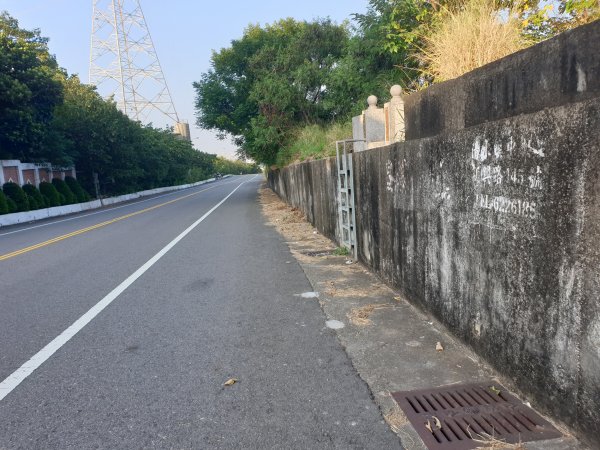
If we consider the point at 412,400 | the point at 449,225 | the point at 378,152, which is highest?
the point at 378,152

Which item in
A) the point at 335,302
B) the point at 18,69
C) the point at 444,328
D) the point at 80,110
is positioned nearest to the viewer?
the point at 444,328

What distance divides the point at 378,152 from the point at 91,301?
14.8 feet

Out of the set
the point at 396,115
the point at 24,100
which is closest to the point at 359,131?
the point at 396,115

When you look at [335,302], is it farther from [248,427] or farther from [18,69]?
[18,69]

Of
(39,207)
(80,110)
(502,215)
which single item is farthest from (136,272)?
(80,110)

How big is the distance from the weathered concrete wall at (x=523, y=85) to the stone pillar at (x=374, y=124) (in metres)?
3.36

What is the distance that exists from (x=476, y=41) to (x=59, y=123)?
35203 millimetres

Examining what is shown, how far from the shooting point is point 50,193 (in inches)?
1172

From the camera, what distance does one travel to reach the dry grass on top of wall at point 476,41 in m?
5.16

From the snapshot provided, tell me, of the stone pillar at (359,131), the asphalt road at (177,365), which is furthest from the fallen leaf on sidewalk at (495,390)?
the stone pillar at (359,131)

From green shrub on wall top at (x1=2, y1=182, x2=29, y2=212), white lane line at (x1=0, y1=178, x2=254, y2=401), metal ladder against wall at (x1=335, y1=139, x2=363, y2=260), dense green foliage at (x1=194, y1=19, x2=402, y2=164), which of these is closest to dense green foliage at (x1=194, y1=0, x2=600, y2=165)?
dense green foliage at (x1=194, y1=19, x2=402, y2=164)

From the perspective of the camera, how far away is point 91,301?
6125mm

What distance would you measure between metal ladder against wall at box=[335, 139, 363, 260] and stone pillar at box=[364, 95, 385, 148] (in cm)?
39

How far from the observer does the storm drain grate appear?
8.86 ft
